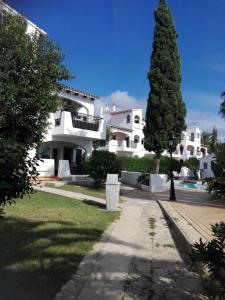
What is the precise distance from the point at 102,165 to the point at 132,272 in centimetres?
1610

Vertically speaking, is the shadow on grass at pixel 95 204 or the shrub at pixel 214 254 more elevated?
the shrub at pixel 214 254

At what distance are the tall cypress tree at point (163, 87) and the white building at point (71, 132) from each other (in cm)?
495

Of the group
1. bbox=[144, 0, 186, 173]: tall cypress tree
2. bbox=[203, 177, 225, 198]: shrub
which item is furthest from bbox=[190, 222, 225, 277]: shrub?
bbox=[144, 0, 186, 173]: tall cypress tree

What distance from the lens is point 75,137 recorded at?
31422mm

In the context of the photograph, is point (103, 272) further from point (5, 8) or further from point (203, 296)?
point (5, 8)

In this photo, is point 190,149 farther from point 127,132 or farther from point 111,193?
point 111,193

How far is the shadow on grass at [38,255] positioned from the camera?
5.07 metres

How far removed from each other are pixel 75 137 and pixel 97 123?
214 centimetres

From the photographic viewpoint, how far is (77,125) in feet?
98.6

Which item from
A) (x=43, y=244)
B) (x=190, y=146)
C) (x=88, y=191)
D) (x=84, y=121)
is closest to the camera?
(x=43, y=244)

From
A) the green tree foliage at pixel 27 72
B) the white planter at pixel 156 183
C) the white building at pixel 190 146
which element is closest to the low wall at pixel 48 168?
the white planter at pixel 156 183

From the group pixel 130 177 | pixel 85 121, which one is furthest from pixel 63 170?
pixel 130 177

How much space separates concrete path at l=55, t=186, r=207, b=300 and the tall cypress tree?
1885 centimetres

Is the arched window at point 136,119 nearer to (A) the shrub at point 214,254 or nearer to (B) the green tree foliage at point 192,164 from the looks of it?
(B) the green tree foliage at point 192,164
